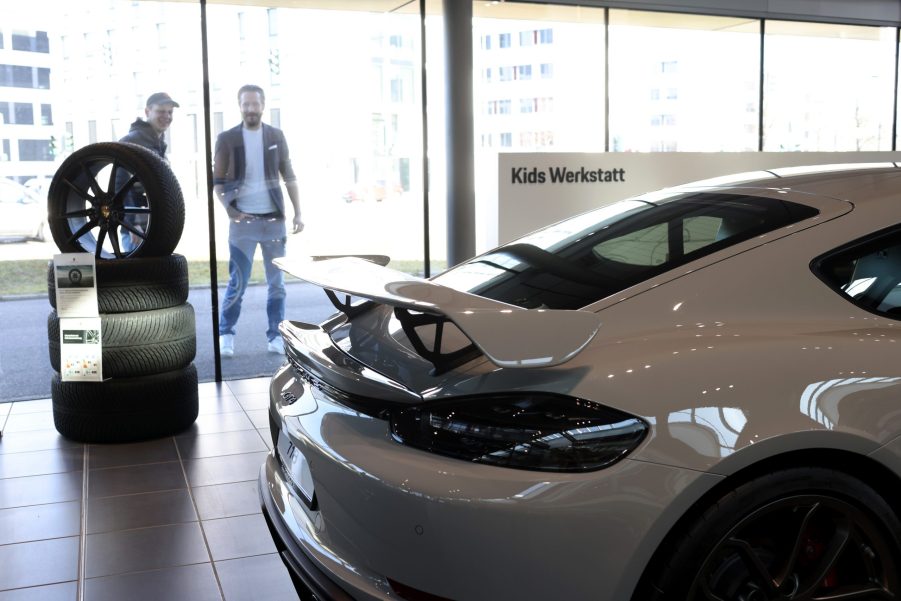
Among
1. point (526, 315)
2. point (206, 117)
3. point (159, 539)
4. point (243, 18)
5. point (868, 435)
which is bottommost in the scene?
point (159, 539)

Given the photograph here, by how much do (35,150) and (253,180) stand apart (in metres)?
1.52

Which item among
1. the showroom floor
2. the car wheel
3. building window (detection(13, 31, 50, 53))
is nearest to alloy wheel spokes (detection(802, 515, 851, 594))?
the showroom floor

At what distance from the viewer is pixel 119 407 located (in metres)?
4.70

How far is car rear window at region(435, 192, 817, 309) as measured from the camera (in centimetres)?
216

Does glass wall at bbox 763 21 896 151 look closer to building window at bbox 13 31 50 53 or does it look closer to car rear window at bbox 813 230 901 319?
building window at bbox 13 31 50 53

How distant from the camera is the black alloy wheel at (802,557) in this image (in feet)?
6.22

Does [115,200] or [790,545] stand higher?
[115,200]

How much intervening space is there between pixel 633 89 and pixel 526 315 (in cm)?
670

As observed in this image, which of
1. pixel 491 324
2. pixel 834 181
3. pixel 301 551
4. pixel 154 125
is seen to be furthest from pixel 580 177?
pixel 491 324

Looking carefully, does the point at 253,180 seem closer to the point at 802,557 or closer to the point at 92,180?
the point at 92,180

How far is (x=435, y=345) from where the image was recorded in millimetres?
1984

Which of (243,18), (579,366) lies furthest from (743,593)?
(243,18)

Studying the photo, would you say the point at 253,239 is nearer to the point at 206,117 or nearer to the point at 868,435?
the point at 206,117

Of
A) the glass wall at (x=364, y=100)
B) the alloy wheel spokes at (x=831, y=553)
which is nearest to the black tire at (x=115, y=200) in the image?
the glass wall at (x=364, y=100)
